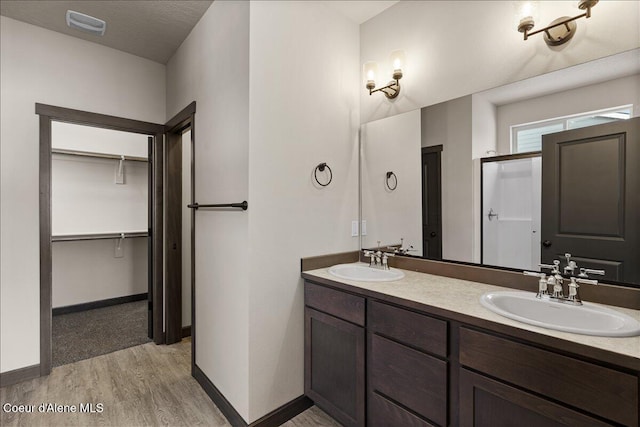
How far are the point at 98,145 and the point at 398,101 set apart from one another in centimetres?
384

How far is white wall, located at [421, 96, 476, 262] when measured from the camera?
1.88m

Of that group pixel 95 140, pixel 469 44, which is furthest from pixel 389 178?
pixel 95 140

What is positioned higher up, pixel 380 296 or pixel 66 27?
pixel 66 27

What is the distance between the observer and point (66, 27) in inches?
97.7

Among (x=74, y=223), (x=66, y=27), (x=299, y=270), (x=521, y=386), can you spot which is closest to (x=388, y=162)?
(x=299, y=270)

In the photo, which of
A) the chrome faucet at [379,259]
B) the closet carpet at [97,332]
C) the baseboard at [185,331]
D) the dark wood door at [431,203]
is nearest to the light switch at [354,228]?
the chrome faucet at [379,259]

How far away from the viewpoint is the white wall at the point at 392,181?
215 centimetres

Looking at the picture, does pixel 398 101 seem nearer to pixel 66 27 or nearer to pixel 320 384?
pixel 320 384

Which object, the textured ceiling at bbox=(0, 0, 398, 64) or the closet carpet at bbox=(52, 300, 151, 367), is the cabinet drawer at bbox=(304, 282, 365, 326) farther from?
the closet carpet at bbox=(52, 300, 151, 367)

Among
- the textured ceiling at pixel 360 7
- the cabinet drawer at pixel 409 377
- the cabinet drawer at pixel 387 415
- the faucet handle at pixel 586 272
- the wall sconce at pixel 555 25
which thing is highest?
the textured ceiling at pixel 360 7

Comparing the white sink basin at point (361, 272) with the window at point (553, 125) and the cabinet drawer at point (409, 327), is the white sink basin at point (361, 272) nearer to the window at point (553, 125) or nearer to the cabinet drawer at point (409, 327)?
the cabinet drawer at point (409, 327)

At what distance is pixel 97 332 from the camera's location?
130 inches

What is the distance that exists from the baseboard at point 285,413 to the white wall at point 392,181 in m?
1.17

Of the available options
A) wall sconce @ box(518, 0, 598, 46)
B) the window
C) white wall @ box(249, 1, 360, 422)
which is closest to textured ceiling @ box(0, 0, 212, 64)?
white wall @ box(249, 1, 360, 422)
